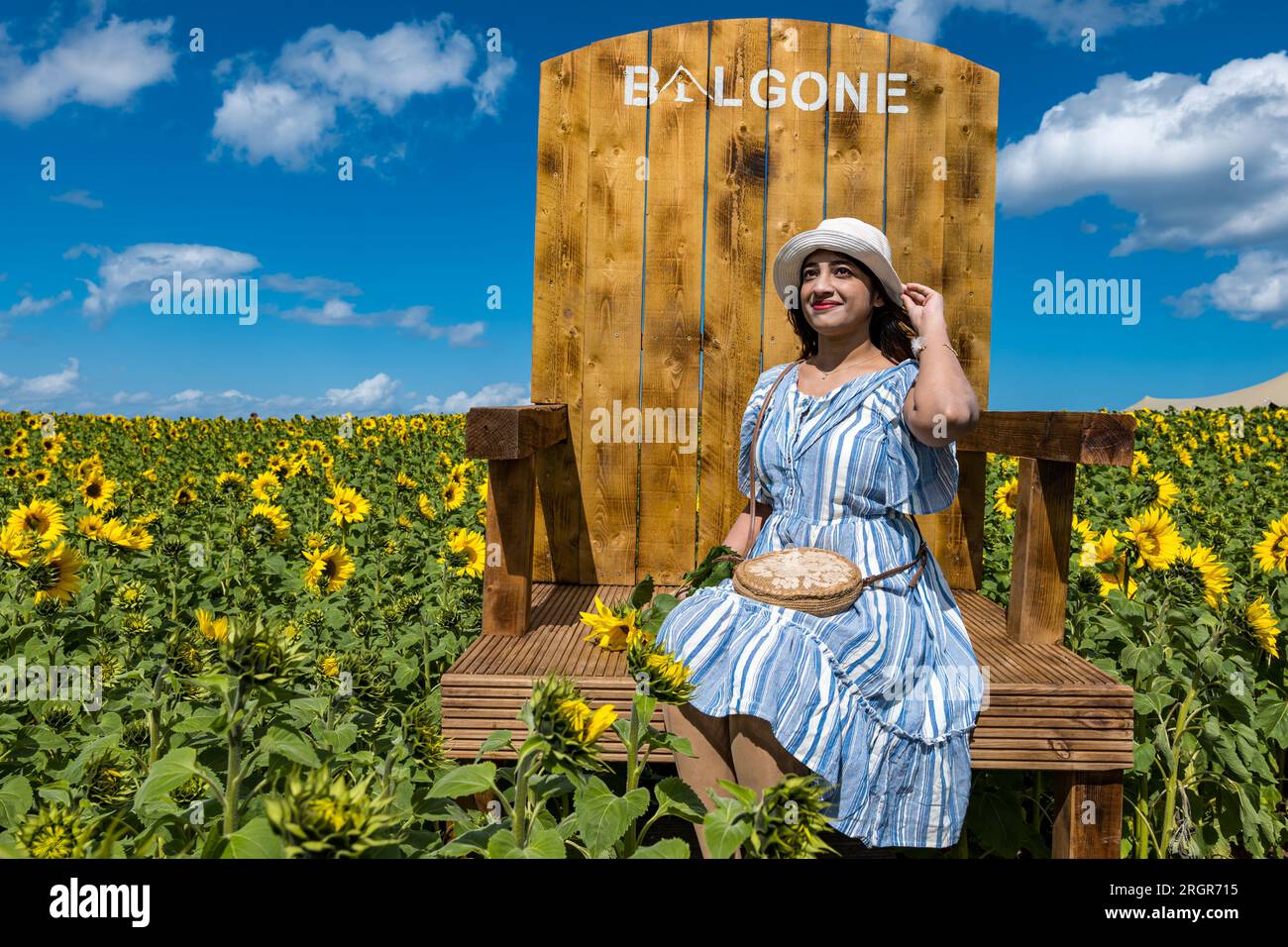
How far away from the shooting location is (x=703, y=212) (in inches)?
133

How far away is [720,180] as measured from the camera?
3.39m

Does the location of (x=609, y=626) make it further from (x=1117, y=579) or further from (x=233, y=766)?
(x=1117, y=579)

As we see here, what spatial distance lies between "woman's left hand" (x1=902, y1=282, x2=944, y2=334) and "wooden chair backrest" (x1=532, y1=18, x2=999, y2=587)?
1.07 m

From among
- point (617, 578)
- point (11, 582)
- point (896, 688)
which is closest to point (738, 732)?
point (896, 688)

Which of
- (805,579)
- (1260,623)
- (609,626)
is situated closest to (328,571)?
(609,626)

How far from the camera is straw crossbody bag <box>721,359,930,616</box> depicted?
192 centimetres

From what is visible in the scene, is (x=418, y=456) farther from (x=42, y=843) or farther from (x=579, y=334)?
(x=42, y=843)

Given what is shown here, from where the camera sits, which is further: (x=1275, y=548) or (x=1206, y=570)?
(x=1275, y=548)

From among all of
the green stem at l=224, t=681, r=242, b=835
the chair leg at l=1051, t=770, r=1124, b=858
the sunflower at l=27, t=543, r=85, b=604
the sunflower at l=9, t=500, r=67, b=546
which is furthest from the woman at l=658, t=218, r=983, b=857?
the sunflower at l=9, t=500, r=67, b=546

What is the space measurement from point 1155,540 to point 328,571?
277 cm

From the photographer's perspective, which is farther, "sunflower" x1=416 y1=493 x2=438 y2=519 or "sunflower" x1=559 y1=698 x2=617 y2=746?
"sunflower" x1=416 y1=493 x2=438 y2=519

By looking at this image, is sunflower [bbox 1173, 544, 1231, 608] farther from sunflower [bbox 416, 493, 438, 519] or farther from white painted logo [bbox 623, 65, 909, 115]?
sunflower [bbox 416, 493, 438, 519]

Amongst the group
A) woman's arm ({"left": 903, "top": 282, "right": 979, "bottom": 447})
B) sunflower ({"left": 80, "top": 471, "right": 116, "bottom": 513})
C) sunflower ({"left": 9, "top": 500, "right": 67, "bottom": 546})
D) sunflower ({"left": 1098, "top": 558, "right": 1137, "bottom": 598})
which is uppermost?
woman's arm ({"left": 903, "top": 282, "right": 979, "bottom": 447})
